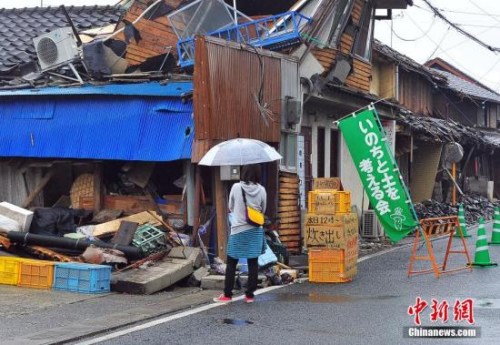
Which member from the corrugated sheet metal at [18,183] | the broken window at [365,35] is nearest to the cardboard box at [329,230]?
the corrugated sheet metal at [18,183]

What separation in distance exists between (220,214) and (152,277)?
7.25 feet

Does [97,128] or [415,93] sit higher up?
[415,93]

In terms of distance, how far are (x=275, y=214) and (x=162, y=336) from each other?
6.58 meters

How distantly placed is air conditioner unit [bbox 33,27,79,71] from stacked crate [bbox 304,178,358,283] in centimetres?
707

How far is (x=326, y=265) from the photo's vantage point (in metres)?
11.5

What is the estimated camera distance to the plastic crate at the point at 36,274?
1077 centimetres

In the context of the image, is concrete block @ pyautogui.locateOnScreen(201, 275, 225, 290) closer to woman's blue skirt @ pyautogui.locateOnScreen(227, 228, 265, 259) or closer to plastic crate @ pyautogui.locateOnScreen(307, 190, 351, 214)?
woman's blue skirt @ pyautogui.locateOnScreen(227, 228, 265, 259)

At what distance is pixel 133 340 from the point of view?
7598mm

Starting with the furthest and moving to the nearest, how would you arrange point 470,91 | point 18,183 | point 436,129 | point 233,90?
point 470,91, point 436,129, point 18,183, point 233,90

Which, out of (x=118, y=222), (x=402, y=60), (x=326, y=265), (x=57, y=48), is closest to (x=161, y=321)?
A: (x=326, y=265)

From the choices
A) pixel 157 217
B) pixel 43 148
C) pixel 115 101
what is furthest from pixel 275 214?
pixel 43 148

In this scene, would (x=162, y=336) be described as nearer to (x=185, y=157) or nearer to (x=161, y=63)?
(x=185, y=157)

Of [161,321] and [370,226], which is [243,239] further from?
[370,226]

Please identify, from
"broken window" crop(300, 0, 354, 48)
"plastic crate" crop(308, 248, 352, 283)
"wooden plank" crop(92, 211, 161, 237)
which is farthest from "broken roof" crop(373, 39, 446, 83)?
"plastic crate" crop(308, 248, 352, 283)
